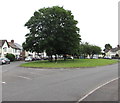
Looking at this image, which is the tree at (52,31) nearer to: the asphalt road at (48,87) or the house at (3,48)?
the asphalt road at (48,87)

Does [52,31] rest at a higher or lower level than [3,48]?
higher

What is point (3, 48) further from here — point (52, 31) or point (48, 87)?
point (48, 87)

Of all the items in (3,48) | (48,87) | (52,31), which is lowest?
(48,87)

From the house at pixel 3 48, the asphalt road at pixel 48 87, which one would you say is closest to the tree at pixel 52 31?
the asphalt road at pixel 48 87

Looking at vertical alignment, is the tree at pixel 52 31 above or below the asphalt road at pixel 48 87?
above

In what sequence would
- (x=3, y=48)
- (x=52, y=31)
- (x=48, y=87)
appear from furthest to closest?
(x=3, y=48), (x=52, y=31), (x=48, y=87)

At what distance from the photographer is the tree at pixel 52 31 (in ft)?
113

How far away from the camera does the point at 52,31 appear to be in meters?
34.8

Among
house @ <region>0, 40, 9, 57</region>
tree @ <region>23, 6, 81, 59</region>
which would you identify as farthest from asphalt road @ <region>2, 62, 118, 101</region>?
house @ <region>0, 40, 9, 57</region>

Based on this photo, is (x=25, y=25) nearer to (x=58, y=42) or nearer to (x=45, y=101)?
(x=58, y=42)

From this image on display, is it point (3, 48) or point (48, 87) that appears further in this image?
point (3, 48)

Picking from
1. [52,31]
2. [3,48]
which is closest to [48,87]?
[52,31]

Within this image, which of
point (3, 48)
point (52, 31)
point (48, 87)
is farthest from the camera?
point (3, 48)

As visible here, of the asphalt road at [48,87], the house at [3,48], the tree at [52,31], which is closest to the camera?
the asphalt road at [48,87]
